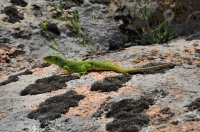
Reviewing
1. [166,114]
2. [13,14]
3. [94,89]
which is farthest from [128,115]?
[13,14]

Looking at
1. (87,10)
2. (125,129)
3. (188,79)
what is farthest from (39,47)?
(125,129)

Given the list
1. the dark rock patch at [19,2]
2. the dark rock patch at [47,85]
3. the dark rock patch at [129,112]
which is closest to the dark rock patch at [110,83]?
the dark rock patch at [129,112]

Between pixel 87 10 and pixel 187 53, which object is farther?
pixel 87 10

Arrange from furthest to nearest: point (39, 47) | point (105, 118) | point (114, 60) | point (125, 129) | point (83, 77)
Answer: point (39, 47) → point (114, 60) → point (83, 77) → point (105, 118) → point (125, 129)

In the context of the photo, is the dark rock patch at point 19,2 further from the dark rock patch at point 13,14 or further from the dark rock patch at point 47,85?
the dark rock patch at point 47,85

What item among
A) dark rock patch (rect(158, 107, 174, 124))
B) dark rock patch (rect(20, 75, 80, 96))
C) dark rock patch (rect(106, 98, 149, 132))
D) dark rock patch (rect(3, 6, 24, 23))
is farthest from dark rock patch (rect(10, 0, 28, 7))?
dark rock patch (rect(158, 107, 174, 124))

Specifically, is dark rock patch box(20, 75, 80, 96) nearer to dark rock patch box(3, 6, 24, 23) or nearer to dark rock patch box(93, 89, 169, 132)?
dark rock patch box(93, 89, 169, 132)

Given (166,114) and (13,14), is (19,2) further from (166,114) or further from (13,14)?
(166,114)

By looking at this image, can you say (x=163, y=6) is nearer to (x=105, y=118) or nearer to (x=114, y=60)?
(x=114, y=60)

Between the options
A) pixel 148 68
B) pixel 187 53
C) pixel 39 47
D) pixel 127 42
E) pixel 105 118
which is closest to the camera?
pixel 105 118
